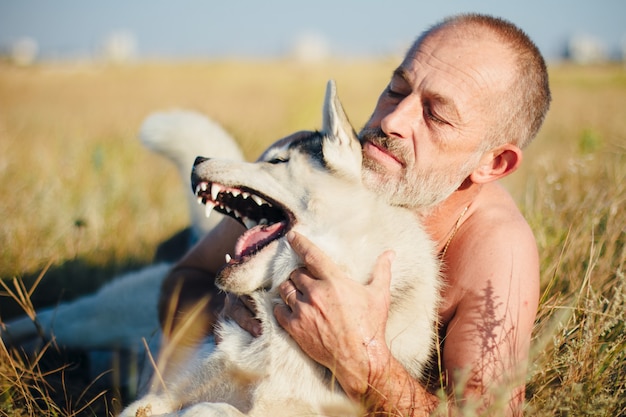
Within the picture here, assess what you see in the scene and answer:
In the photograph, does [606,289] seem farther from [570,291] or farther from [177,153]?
[177,153]

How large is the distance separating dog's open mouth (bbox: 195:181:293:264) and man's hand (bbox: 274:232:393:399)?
0.71 ft

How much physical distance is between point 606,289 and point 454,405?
1.18 meters

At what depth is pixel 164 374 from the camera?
236 cm

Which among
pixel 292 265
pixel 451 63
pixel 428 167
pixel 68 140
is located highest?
pixel 451 63

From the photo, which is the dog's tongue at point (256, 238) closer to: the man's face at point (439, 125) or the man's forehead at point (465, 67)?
the man's face at point (439, 125)

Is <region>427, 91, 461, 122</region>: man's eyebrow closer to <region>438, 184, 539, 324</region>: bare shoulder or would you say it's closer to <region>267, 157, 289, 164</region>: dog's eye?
<region>438, 184, 539, 324</region>: bare shoulder

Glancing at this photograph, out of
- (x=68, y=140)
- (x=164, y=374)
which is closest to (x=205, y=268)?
(x=164, y=374)

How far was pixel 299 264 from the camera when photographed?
201 centimetres

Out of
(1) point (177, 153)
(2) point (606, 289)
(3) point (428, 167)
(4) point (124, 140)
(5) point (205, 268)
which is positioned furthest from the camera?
(4) point (124, 140)

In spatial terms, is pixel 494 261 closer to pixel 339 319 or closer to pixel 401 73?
pixel 339 319

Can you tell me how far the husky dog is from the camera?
189 cm

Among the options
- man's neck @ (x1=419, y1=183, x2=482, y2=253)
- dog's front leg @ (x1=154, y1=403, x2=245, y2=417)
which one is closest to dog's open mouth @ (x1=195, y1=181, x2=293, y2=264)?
dog's front leg @ (x1=154, y1=403, x2=245, y2=417)

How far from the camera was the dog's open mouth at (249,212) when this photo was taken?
2.10 meters

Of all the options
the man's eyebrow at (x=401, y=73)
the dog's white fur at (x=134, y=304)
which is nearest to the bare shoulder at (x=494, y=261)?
the man's eyebrow at (x=401, y=73)
